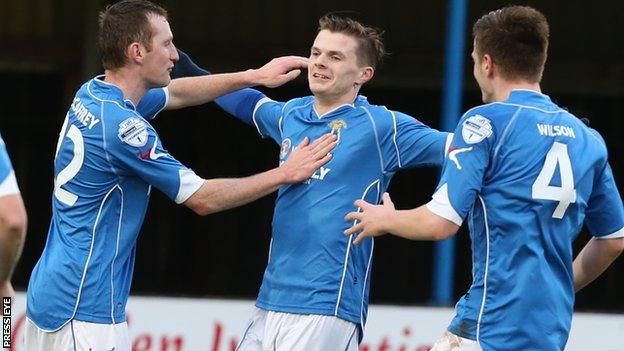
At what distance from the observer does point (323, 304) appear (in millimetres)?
4789

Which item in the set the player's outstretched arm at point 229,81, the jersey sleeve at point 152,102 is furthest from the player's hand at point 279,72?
the jersey sleeve at point 152,102

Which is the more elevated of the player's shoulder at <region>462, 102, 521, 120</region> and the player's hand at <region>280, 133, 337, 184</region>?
the player's shoulder at <region>462, 102, 521, 120</region>

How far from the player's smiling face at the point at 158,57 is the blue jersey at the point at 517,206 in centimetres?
127

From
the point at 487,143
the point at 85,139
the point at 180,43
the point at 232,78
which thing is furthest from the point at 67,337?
the point at 180,43

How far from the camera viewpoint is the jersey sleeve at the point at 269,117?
517cm

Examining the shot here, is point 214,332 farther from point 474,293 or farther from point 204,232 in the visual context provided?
point 204,232

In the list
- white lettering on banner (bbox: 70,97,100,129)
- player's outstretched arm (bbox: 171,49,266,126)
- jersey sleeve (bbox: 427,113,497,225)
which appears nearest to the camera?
jersey sleeve (bbox: 427,113,497,225)

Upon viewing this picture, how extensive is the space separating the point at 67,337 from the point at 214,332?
3.01 metres

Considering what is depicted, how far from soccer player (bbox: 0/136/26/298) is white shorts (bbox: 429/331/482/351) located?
1.33m

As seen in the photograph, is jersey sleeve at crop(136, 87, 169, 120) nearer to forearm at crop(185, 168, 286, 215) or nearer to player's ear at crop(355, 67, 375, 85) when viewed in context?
forearm at crop(185, 168, 286, 215)

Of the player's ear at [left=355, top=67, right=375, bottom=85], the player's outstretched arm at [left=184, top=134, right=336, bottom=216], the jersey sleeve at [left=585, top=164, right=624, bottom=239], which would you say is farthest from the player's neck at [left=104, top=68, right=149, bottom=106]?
the jersey sleeve at [left=585, top=164, right=624, bottom=239]

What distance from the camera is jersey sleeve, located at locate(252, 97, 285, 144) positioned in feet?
17.0

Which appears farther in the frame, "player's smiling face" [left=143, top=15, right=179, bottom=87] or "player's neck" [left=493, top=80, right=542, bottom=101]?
"player's smiling face" [left=143, top=15, right=179, bottom=87]

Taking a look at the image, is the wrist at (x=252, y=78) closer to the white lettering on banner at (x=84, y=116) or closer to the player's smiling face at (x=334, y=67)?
the player's smiling face at (x=334, y=67)
